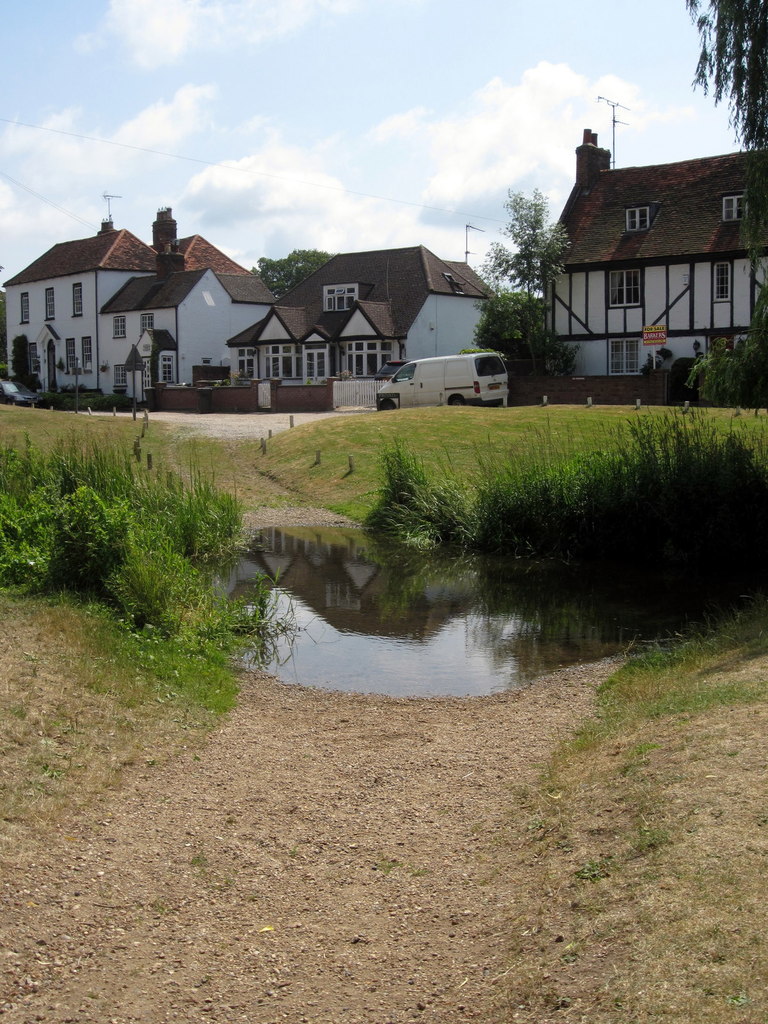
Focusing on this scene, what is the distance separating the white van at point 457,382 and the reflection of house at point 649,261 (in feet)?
27.6

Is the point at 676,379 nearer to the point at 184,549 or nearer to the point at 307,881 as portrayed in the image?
the point at 184,549

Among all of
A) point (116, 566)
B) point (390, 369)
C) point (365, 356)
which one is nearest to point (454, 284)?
point (365, 356)

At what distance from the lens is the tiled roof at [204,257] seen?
6712cm

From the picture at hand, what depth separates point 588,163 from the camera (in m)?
47.7

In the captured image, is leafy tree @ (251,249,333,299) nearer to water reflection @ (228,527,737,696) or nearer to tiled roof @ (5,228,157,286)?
tiled roof @ (5,228,157,286)

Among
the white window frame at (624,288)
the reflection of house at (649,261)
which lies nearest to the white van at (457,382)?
the reflection of house at (649,261)

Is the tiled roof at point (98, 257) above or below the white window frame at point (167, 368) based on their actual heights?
above

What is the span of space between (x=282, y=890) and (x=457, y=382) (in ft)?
106

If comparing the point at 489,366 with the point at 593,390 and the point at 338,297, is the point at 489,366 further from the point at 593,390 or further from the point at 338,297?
the point at 338,297

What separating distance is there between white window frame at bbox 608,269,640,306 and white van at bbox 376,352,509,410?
866 cm

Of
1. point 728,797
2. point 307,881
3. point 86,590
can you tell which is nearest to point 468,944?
point 307,881

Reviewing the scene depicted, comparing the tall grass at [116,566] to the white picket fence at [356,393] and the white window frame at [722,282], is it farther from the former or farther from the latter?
the white window frame at [722,282]

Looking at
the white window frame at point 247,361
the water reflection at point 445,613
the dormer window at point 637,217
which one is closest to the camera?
the water reflection at point 445,613

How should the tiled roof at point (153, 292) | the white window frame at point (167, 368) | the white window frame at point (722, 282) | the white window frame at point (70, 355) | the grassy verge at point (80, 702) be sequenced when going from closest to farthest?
the grassy verge at point (80, 702) < the white window frame at point (722, 282) < the white window frame at point (167, 368) < the tiled roof at point (153, 292) < the white window frame at point (70, 355)
